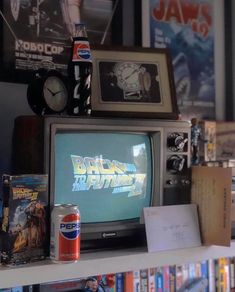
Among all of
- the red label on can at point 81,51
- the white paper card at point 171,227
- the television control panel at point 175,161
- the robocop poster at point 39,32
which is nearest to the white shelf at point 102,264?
the white paper card at point 171,227

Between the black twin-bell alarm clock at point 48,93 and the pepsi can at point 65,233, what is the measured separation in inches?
11.7

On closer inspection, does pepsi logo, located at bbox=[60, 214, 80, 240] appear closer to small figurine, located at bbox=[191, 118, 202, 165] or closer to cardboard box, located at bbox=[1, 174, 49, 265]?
cardboard box, located at bbox=[1, 174, 49, 265]

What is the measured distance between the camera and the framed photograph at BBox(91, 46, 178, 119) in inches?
56.2

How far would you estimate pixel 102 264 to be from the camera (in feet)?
4.19

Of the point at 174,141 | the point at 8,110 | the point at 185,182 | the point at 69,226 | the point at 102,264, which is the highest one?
the point at 8,110

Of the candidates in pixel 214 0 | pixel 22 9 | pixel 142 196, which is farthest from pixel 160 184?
pixel 214 0

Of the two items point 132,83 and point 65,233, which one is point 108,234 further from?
point 132,83

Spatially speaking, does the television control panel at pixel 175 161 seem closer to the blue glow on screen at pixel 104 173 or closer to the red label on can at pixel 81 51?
the blue glow on screen at pixel 104 173

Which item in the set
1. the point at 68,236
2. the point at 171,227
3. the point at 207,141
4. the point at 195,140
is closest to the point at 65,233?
the point at 68,236

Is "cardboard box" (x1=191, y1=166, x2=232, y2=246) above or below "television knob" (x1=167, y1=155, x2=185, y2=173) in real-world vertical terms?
below

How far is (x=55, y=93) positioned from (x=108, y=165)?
0.83ft

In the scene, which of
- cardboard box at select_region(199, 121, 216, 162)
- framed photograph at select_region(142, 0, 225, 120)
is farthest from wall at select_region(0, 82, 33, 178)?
cardboard box at select_region(199, 121, 216, 162)

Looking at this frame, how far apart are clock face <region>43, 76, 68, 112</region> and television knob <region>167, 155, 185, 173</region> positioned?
0.35 m

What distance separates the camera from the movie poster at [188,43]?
191 centimetres
